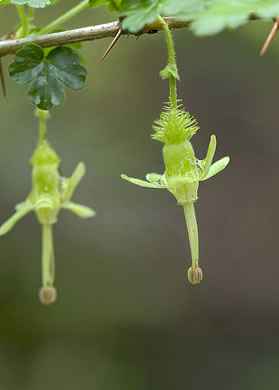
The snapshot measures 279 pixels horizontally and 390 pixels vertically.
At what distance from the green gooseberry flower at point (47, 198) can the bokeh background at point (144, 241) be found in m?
3.68

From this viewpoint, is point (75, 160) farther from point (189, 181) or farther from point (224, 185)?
point (189, 181)

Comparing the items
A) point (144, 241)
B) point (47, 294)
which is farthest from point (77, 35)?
point (144, 241)

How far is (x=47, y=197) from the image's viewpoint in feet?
6.86

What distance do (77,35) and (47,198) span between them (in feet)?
2.10

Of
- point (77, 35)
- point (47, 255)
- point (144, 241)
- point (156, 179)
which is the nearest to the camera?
point (77, 35)

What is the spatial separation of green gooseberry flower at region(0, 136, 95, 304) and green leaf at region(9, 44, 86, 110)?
15.2 inches

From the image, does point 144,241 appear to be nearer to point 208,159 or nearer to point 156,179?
point 156,179

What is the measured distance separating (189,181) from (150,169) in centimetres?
466

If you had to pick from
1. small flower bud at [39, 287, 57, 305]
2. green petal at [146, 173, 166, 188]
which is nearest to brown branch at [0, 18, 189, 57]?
green petal at [146, 173, 166, 188]

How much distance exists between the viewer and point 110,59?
629 cm

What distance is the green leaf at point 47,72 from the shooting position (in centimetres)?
171

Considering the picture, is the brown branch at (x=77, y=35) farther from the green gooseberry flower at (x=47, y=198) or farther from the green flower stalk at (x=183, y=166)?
the green gooseberry flower at (x=47, y=198)

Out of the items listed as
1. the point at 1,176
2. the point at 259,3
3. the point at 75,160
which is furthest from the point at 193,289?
the point at 259,3

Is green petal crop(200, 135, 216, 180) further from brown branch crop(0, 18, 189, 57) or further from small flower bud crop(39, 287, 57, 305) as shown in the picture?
small flower bud crop(39, 287, 57, 305)
